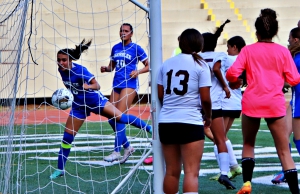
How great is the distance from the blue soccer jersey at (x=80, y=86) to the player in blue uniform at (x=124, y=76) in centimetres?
90

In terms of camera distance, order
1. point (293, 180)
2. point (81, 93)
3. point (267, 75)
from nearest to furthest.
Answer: point (267, 75) → point (293, 180) → point (81, 93)

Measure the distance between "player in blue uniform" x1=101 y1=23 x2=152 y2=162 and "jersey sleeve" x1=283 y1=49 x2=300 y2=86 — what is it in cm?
334

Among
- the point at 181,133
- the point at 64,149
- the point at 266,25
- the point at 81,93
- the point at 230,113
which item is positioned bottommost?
the point at 64,149

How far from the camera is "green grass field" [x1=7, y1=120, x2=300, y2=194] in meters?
7.51

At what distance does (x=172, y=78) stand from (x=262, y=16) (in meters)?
1.35

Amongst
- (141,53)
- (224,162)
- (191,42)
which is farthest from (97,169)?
(191,42)

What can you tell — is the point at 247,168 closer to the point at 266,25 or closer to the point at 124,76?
the point at 266,25

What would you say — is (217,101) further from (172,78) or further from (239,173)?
(172,78)

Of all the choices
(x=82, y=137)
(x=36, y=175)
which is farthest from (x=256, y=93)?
(x=82, y=137)

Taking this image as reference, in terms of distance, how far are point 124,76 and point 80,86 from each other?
5.59ft

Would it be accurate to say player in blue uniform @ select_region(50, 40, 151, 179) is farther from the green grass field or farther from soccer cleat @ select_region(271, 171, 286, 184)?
soccer cleat @ select_region(271, 171, 286, 184)

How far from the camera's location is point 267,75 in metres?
6.39

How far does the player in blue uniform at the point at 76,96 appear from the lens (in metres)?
8.16

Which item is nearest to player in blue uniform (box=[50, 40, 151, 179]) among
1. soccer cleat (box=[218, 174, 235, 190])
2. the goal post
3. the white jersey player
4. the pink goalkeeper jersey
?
soccer cleat (box=[218, 174, 235, 190])
